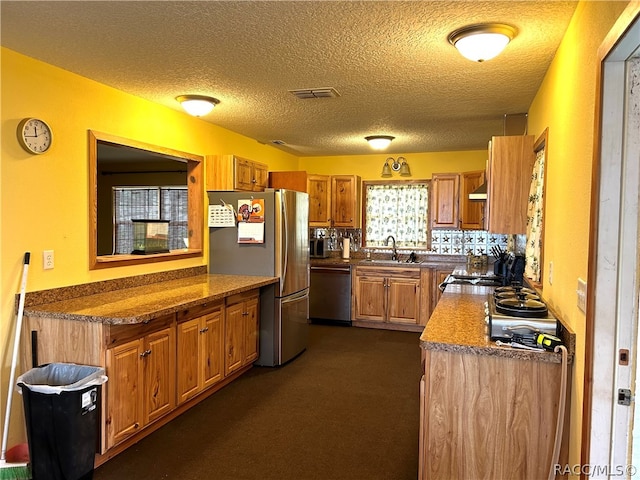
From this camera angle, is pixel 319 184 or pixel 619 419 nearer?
pixel 619 419

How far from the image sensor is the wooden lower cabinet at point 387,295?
5.71 meters

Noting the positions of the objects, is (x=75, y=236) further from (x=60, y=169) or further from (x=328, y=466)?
(x=328, y=466)

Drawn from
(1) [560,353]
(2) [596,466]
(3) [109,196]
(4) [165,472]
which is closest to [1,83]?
(4) [165,472]

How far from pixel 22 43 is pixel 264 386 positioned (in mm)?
2994

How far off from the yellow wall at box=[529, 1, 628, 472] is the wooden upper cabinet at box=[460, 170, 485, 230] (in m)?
3.07

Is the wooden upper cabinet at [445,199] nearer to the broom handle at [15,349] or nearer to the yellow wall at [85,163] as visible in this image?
the yellow wall at [85,163]

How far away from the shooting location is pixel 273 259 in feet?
14.1

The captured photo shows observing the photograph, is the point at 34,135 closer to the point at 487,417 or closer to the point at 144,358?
the point at 144,358

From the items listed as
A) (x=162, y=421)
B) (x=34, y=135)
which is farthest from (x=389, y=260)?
(x=34, y=135)

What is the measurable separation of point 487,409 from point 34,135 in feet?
9.85

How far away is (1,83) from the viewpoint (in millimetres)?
2572

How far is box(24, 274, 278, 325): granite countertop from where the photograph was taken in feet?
8.35

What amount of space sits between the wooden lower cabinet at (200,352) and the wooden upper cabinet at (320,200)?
3.06m

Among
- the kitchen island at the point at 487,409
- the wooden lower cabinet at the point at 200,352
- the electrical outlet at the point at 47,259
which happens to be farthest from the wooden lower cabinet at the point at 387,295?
the electrical outlet at the point at 47,259
